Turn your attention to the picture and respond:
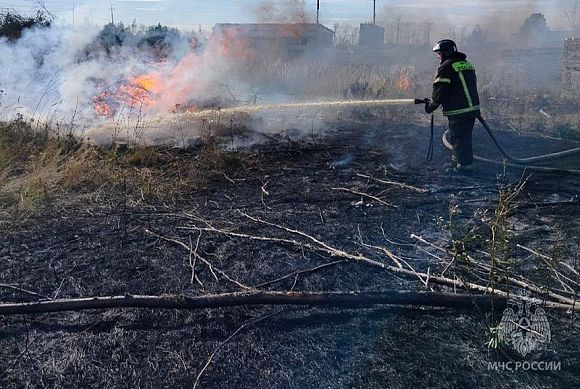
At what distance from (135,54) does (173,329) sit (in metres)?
11.1

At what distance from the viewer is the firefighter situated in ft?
23.5

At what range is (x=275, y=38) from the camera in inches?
910

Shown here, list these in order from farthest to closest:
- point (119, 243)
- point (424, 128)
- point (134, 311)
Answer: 1. point (424, 128)
2. point (119, 243)
3. point (134, 311)

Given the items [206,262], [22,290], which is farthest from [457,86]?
[22,290]

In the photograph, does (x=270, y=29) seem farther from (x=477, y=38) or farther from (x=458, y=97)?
(x=458, y=97)

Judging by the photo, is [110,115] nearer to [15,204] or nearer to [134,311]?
[15,204]

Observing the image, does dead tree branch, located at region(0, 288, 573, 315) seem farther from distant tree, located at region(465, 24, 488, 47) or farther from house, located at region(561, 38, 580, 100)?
Answer: distant tree, located at region(465, 24, 488, 47)

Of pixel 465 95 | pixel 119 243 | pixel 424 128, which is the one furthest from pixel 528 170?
pixel 119 243

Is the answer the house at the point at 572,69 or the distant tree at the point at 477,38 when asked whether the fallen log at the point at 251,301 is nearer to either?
the house at the point at 572,69

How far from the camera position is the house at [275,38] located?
2088cm

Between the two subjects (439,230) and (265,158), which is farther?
(265,158)

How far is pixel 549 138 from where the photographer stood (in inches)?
385

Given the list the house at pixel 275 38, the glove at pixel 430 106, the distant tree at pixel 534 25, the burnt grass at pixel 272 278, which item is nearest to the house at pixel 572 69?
the burnt grass at pixel 272 278

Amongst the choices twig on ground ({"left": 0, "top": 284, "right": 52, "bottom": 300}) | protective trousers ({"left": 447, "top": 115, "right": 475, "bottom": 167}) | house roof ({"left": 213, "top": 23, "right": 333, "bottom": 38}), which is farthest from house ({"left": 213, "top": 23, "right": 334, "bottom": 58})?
twig on ground ({"left": 0, "top": 284, "right": 52, "bottom": 300})
